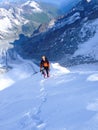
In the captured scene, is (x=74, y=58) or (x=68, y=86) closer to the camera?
(x=68, y=86)

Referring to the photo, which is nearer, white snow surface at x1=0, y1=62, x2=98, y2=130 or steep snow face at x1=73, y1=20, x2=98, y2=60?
white snow surface at x1=0, y1=62, x2=98, y2=130

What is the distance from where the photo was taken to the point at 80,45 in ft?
563

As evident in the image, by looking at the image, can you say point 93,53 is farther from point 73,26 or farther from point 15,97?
point 15,97

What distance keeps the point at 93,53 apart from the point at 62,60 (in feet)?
42.1

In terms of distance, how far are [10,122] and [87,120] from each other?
565cm

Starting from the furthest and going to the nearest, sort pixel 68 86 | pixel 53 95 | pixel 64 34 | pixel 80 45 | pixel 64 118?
pixel 64 34, pixel 80 45, pixel 68 86, pixel 53 95, pixel 64 118

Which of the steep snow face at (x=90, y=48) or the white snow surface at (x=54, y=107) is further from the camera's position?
the steep snow face at (x=90, y=48)

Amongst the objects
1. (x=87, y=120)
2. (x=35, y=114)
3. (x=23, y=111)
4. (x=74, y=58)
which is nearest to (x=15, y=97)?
(x=23, y=111)

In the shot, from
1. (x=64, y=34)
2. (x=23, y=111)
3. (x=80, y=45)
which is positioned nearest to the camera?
(x=23, y=111)

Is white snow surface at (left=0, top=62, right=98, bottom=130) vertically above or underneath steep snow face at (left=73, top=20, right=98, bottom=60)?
above

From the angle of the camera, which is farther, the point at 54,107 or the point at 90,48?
the point at 90,48

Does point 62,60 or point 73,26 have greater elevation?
point 73,26

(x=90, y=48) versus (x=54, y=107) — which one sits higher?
(x=54, y=107)

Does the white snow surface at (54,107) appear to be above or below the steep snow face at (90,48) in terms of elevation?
above
